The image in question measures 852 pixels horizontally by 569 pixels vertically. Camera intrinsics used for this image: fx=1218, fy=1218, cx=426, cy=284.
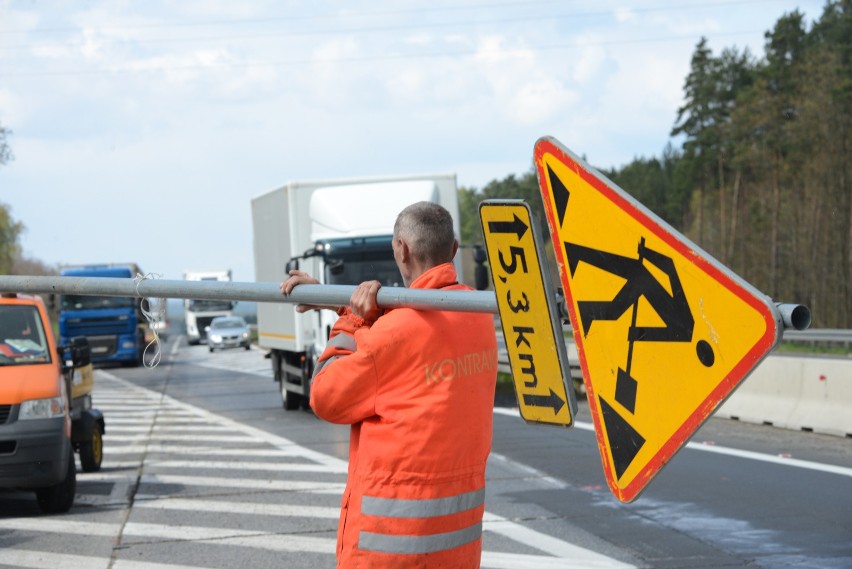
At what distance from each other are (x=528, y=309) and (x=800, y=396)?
13.7m

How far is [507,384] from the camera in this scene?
994 inches

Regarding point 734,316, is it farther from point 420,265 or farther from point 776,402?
point 776,402

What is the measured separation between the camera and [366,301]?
340 cm

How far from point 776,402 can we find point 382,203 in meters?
6.80

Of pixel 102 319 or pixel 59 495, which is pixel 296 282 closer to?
pixel 59 495

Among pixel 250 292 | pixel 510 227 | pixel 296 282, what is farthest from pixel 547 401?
pixel 250 292

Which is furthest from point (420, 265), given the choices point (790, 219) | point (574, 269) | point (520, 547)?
point (790, 219)

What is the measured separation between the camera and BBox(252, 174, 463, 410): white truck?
18.9m

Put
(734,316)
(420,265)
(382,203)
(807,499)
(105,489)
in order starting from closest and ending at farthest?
(734,316) < (420,265) < (807,499) < (105,489) < (382,203)

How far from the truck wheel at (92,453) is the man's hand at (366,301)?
10.3 m

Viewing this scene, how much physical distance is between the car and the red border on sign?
5322 cm

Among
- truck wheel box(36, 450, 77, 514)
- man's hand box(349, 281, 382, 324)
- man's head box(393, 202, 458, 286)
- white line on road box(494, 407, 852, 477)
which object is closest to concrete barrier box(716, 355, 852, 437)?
white line on road box(494, 407, 852, 477)

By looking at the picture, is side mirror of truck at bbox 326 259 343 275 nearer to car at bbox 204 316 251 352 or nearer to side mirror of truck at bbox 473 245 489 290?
side mirror of truck at bbox 473 245 489 290

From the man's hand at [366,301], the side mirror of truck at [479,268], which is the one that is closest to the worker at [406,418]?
the man's hand at [366,301]
